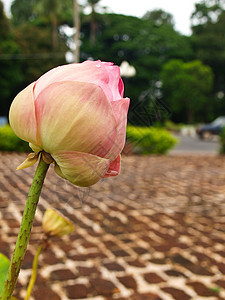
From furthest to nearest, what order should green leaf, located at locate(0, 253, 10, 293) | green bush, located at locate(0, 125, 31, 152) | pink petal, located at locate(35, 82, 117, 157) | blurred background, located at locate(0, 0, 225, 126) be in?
blurred background, located at locate(0, 0, 225, 126), green bush, located at locate(0, 125, 31, 152), green leaf, located at locate(0, 253, 10, 293), pink petal, located at locate(35, 82, 117, 157)

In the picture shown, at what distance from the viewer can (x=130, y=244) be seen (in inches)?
71.2

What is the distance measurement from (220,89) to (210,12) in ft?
21.9

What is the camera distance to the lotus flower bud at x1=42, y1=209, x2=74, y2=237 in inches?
16.1

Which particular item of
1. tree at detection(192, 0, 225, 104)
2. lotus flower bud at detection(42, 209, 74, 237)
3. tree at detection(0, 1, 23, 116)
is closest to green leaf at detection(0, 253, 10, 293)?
lotus flower bud at detection(42, 209, 74, 237)

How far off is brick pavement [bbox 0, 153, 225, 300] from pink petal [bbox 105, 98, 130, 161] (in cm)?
49

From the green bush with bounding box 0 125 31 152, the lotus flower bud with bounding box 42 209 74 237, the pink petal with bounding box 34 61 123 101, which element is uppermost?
the pink petal with bounding box 34 61 123 101

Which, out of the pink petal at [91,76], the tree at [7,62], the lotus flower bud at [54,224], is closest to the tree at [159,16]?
the tree at [7,62]

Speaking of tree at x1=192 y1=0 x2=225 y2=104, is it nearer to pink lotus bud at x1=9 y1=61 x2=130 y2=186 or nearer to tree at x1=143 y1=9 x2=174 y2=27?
tree at x1=143 y1=9 x2=174 y2=27

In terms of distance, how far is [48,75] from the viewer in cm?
24

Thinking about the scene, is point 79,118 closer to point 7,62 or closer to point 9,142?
point 9,142

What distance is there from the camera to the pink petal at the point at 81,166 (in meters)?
0.23

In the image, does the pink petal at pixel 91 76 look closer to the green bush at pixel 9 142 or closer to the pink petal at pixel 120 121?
the pink petal at pixel 120 121

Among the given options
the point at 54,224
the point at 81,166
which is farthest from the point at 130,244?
the point at 81,166

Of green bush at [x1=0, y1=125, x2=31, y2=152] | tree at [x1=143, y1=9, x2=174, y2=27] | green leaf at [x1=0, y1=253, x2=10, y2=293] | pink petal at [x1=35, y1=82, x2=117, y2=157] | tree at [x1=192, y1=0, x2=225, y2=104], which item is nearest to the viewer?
pink petal at [x1=35, y1=82, x2=117, y2=157]
